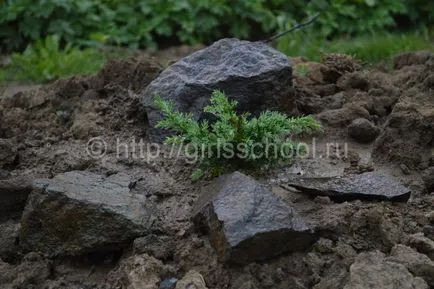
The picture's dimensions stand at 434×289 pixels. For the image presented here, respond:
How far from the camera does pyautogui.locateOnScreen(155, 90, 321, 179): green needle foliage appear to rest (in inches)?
118

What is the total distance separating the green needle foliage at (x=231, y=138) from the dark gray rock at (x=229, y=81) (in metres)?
0.40

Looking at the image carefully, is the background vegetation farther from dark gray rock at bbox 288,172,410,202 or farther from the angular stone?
→ the angular stone

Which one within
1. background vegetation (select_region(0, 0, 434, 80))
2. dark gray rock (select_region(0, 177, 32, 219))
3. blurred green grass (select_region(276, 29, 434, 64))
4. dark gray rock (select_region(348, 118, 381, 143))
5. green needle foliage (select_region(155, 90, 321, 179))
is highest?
green needle foliage (select_region(155, 90, 321, 179))

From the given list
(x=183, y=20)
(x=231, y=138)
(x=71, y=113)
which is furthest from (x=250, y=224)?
(x=183, y=20)

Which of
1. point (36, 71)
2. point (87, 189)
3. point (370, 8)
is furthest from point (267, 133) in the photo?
point (370, 8)

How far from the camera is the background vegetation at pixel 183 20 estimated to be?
23.9ft

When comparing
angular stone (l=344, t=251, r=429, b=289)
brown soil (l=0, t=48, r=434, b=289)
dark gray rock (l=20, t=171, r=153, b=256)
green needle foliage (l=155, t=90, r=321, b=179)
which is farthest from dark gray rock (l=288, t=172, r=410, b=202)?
dark gray rock (l=20, t=171, r=153, b=256)

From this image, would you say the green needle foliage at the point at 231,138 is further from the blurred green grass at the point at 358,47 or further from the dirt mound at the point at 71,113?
the blurred green grass at the point at 358,47

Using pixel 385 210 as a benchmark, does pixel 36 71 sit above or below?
below

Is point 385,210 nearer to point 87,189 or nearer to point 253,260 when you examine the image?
point 253,260

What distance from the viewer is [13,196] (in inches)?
124

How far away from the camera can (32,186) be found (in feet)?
9.89

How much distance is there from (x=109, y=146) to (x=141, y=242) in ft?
2.89

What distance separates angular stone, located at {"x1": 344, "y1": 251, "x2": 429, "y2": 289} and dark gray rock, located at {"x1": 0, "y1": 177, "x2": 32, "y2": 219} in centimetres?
149
